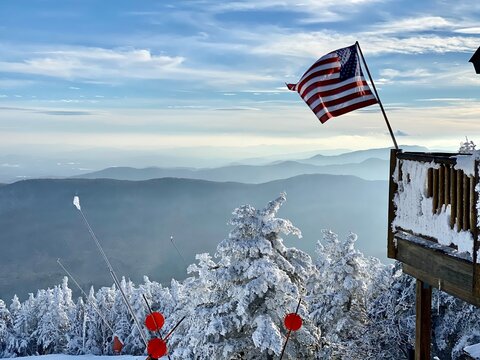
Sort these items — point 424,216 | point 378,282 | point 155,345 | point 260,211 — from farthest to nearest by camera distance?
point 378,282
point 260,211
point 155,345
point 424,216

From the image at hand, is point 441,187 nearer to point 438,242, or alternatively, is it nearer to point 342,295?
point 438,242

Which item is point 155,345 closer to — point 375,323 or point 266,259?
point 266,259

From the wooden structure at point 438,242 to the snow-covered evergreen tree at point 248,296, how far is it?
845cm

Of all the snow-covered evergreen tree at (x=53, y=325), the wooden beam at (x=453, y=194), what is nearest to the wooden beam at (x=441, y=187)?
the wooden beam at (x=453, y=194)

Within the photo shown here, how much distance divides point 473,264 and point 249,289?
11248mm

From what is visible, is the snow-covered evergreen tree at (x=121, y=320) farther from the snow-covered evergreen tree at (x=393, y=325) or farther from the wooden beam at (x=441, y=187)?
the wooden beam at (x=441, y=187)

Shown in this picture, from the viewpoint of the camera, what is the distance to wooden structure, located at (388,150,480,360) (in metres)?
6.42

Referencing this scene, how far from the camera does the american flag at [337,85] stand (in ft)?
32.6

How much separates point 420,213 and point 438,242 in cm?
54

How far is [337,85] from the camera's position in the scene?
10.1 meters

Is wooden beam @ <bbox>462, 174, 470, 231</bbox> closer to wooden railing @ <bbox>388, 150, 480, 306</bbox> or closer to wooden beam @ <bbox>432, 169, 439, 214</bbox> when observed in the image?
wooden railing @ <bbox>388, 150, 480, 306</bbox>

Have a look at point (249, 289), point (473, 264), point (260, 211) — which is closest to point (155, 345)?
point (473, 264)

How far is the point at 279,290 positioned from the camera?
17.4 m

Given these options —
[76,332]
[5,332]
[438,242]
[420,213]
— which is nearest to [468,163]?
[438,242]
